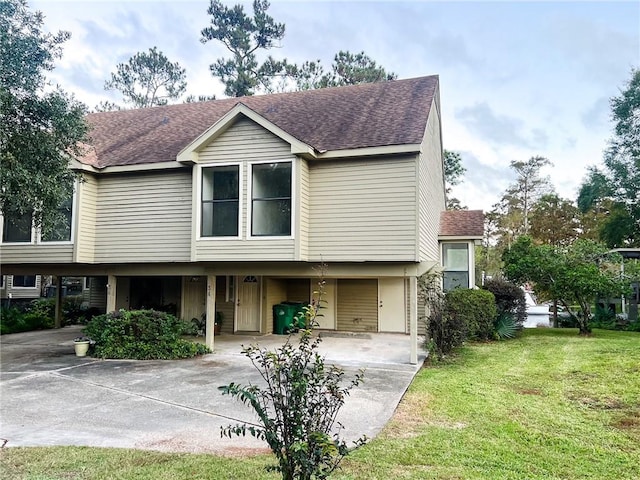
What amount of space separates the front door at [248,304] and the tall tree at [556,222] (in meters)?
25.3

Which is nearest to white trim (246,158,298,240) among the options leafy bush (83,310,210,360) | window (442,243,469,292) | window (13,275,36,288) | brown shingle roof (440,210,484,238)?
leafy bush (83,310,210,360)

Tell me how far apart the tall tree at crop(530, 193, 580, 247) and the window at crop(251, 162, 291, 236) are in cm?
2746

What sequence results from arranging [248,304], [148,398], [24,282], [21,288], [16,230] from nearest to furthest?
[148,398]
[16,230]
[248,304]
[21,288]
[24,282]

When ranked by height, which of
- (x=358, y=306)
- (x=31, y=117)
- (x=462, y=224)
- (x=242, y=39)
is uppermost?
(x=242, y=39)

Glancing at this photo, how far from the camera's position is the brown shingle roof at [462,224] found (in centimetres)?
1547

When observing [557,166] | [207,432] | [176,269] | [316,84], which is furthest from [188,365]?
[557,166]

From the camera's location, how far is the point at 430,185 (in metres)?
13.2

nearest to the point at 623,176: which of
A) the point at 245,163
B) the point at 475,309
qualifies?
the point at 475,309

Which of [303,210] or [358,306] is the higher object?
[303,210]

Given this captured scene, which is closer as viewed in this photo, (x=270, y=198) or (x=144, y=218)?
(x=270, y=198)

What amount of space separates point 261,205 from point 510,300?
9.52 meters

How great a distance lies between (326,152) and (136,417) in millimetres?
6810

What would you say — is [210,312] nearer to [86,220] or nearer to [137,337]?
[137,337]

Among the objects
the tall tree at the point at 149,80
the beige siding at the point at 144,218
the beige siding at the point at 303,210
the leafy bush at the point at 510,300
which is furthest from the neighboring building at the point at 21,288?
the leafy bush at the point at 510,300
